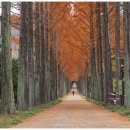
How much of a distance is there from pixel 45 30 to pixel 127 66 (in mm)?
16465

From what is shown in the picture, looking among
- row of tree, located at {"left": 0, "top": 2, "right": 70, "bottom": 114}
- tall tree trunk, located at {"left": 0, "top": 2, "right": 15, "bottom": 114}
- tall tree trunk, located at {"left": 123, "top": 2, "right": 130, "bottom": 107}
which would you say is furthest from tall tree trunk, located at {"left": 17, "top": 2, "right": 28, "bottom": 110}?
tall tree trunk, located at {"left": 123, "top": 2, "right": 130, "bottom": 107}

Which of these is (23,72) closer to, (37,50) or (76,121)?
(76,121)

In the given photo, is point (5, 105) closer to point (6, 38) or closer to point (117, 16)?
point (6, 38)

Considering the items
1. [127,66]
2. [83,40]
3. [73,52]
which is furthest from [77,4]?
[73,52]

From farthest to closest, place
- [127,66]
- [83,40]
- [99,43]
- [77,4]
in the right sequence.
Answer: [83,40] → [77,4] → [99,43] → [127,66]

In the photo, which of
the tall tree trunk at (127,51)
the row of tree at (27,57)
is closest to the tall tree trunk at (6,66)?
the row of tree at (27,57)

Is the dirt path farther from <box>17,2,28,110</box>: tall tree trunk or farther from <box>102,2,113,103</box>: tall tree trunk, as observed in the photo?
<box>102,2,113,103</box>: tall tree trunk

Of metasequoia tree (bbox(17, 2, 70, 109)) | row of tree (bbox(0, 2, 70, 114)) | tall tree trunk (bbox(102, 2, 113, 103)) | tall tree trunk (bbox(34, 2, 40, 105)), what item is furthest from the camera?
tall tree trunk (bbox(102, 2, 113, 103))

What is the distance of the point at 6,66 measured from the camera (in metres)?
22.4

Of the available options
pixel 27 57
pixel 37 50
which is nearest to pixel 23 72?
pixel 27 57

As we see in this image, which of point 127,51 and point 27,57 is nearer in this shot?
point 127,51

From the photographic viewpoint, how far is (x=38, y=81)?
37500mm

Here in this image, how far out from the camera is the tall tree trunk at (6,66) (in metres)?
22.1

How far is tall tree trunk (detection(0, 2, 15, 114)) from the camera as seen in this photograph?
22.1m
